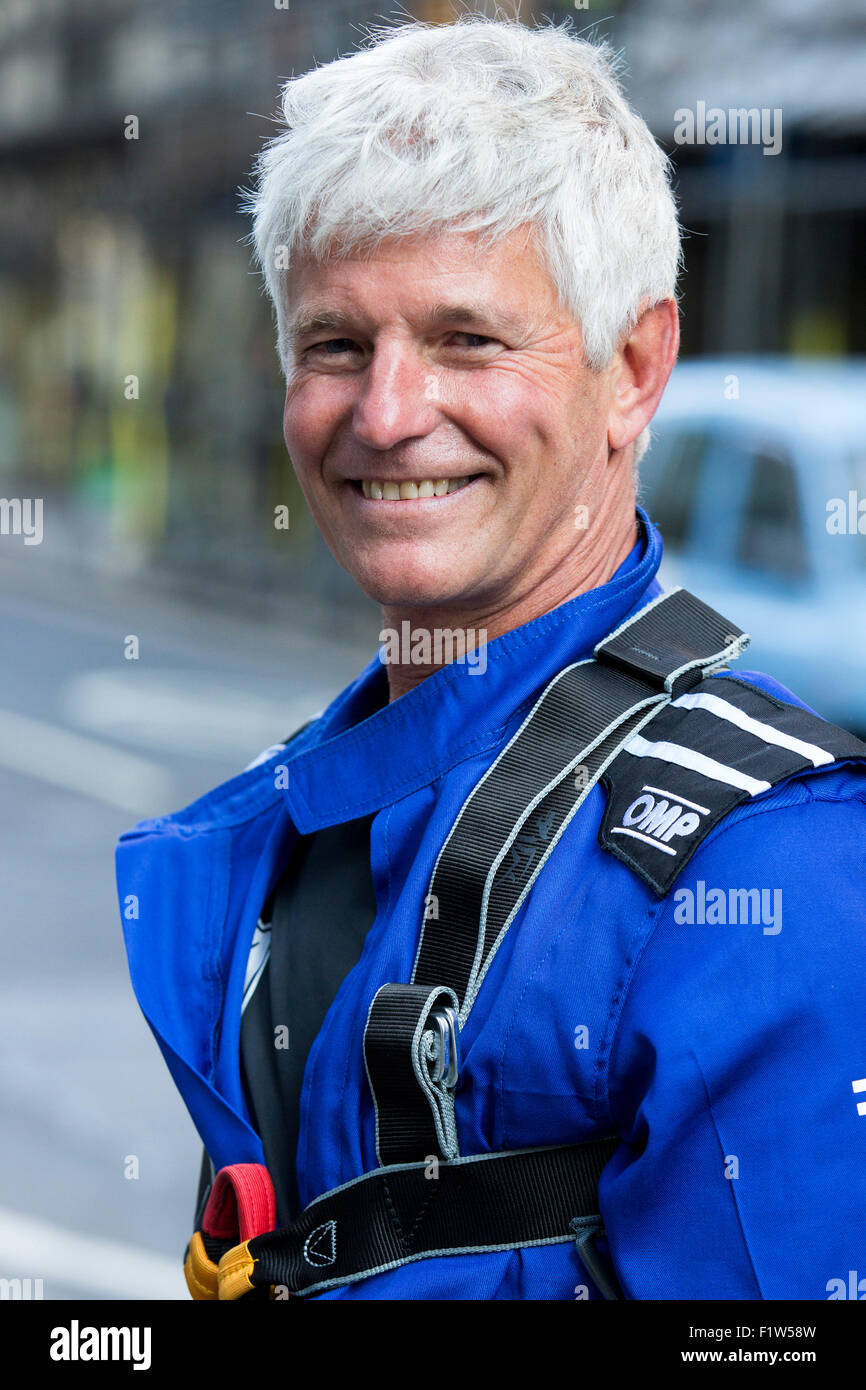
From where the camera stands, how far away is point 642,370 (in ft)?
5.80

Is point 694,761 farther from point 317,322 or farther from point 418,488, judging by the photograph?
point 317,322

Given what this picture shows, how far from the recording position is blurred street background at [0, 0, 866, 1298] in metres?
5.83

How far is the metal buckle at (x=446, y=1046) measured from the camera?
146 cm

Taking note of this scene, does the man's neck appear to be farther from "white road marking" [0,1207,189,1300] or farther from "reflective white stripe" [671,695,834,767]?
"white road marking" [0,1207,189,1300]

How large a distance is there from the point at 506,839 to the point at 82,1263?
3503 millimetres

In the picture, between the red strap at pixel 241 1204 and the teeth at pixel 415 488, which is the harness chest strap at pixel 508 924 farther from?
the teeth at pixel 415 488

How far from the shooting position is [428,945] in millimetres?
1526

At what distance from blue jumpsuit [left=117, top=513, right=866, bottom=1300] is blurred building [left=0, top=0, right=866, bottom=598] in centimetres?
1009

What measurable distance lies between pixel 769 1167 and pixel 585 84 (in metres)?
1.05

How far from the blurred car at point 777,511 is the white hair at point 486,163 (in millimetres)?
4487

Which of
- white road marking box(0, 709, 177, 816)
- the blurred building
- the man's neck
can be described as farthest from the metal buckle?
the blurred building

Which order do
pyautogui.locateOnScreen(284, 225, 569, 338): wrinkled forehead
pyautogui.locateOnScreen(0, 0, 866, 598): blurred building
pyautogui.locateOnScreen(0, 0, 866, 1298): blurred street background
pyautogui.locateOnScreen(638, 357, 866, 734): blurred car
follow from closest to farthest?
pyautogui.locateOnScreen(284, 225, 569, 338): wrinkled forehead, pyautogui.locateOnScreen(0, 0, 866, 1298): blurred street background, pyautogui.locateOnScreen(638, 357, 866, 734): blurred car, pyautogui.locateOnScreen(0, 0, 866, 598): blurred building

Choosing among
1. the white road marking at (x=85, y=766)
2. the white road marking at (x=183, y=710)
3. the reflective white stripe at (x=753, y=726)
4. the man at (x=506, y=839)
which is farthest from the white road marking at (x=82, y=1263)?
the white road marking at (x=183, y=710)
